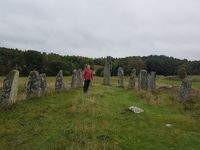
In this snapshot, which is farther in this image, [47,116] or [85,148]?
[47,116]

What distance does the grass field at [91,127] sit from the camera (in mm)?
11962

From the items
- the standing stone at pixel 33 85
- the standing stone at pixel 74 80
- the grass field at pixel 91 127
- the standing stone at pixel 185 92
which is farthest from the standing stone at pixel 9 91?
the standing stone at pixel 185 92

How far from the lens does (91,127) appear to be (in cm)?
1356

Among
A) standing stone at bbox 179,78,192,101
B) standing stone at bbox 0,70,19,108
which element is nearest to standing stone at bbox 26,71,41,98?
standing stone at bbox 0,70,19,108

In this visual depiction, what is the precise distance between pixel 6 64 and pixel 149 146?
76.9 m

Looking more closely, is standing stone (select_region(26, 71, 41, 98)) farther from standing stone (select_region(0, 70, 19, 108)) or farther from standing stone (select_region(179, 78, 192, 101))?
standing stone (select_region(179, 78, 192, 101))

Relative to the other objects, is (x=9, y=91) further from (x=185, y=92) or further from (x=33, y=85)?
(x=185, y=92)

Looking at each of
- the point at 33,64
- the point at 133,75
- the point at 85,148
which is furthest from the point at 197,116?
the point at 33,64

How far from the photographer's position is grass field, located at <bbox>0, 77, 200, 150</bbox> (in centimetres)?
1196

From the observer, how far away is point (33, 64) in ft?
276

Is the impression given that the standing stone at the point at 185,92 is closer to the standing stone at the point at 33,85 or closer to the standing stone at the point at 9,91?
the standing stone at the point at 33,85

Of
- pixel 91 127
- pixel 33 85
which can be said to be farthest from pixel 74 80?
pixel 91 127

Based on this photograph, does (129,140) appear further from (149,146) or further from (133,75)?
(133,75)

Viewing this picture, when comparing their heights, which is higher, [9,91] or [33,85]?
[33,85]
